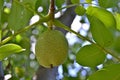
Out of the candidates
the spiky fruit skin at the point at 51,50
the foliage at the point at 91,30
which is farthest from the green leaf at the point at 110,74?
the spiky fruit skin at the point at 51,50

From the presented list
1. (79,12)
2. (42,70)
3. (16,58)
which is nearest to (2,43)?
(79,12)

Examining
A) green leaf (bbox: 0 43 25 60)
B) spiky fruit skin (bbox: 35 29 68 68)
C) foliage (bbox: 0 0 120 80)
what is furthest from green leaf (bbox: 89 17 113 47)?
green leaf (bbox: 0 43 25 60)

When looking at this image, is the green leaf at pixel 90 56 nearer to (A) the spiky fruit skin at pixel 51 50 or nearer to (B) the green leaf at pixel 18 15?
(A) the spiky fruit skin at pixel 51 50

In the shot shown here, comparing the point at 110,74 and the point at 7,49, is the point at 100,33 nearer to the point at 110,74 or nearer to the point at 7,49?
the point at 110,74

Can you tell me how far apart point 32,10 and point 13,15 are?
0.08 m

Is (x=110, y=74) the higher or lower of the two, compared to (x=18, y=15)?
lower

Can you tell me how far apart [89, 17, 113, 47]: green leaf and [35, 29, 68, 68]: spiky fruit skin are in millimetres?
101

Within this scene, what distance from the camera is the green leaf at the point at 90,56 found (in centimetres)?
113

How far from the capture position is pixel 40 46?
3.53ft

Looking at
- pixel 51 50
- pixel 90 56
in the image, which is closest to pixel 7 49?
pixel 51 50

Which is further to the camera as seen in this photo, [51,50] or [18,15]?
[18,15]

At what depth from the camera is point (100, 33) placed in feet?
3.65

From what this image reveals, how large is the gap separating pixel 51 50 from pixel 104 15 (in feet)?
0.75

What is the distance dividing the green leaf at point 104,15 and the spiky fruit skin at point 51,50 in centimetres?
16
